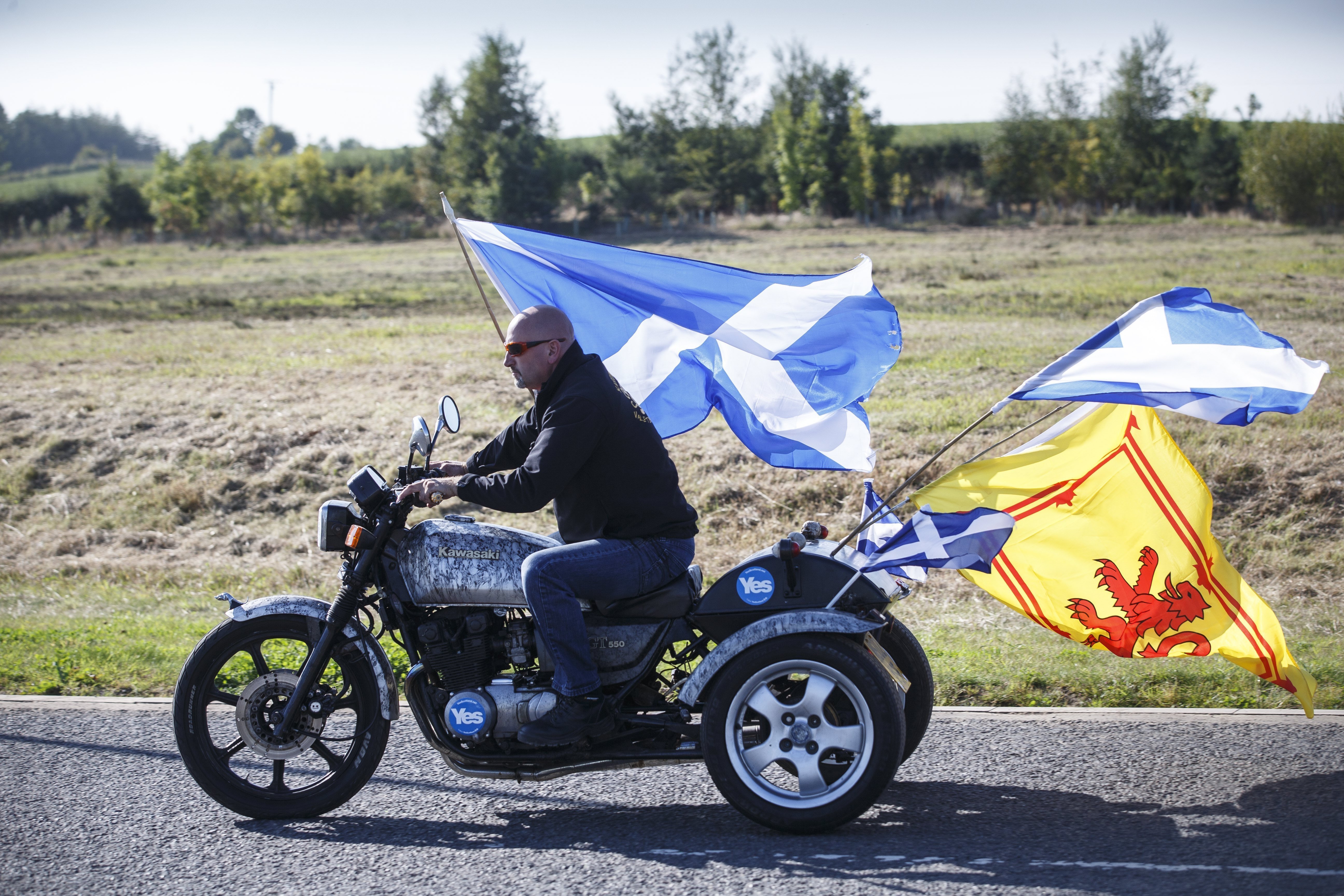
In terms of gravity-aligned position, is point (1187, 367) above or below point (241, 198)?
below

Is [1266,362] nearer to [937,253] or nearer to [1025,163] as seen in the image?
[937,253]

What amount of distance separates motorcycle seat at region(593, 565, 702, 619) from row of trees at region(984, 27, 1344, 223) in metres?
52.1

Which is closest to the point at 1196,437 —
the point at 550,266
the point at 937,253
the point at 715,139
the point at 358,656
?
the point at 550,266

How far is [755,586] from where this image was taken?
14.6 feet

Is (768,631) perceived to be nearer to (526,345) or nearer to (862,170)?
(526,345)

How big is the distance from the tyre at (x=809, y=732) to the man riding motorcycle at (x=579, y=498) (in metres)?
0.52

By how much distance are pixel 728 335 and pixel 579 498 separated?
1672mm

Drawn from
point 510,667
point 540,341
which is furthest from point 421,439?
point 510,667

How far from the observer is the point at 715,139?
70250 millimetres

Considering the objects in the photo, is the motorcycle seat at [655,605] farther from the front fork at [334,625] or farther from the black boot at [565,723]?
the front fork at [334,625]

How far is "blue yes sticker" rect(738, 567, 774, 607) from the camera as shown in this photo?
14.6ft

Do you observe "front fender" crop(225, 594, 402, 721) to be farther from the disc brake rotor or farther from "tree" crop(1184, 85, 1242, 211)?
"tree" crop(1184, 85, 1242, 211)

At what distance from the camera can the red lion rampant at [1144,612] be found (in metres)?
4.80

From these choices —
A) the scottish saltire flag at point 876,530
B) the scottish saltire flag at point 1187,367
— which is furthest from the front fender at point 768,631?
the scottish saltire flag at point 1187,367
